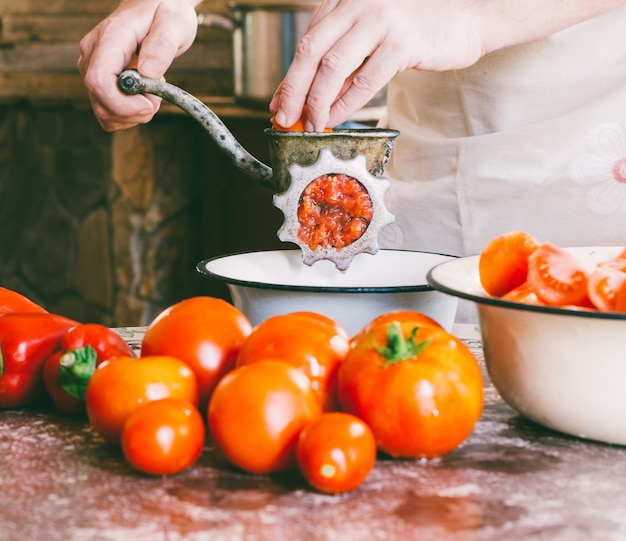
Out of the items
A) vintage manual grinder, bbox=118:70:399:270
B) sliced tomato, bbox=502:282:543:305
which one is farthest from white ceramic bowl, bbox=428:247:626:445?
vintage manual grinder, bbox=118:70:399:270

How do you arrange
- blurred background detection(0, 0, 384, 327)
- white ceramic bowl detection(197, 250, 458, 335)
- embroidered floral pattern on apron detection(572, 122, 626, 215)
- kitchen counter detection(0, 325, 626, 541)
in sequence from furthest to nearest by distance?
blurred background detection(0, 0, 384, 327) → embroidered floral pattern on apron detection(572, 122, 626, 215) → white ceramic bowl detection(197, 250, 458, 335) → kitchen counter detection(0, 325, 626, 541)

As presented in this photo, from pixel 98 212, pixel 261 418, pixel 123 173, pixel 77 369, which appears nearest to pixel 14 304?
pixel 77 369

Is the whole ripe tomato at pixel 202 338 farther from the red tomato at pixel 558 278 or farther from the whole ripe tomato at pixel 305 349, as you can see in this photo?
the red tomato at pixel 558 278

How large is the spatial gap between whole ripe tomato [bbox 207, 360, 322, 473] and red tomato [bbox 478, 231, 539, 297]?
0.24 m

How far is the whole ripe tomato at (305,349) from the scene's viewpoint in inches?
33.4

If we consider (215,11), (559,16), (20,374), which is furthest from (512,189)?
(215,11)

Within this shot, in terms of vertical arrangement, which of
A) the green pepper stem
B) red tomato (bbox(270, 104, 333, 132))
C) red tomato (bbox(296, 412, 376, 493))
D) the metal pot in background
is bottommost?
red tomato (bbox(296, 412, 376, 493))

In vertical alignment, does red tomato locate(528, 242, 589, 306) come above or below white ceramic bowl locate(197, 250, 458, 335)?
above

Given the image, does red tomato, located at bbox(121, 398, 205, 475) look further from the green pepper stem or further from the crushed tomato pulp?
the crushed tomato pulp

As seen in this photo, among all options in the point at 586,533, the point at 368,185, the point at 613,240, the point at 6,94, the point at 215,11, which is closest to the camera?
the point at 586,533

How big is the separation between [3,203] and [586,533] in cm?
372

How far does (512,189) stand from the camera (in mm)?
1570

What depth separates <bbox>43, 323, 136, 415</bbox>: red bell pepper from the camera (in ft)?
2.96

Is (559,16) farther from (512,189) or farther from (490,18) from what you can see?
(512,189)
